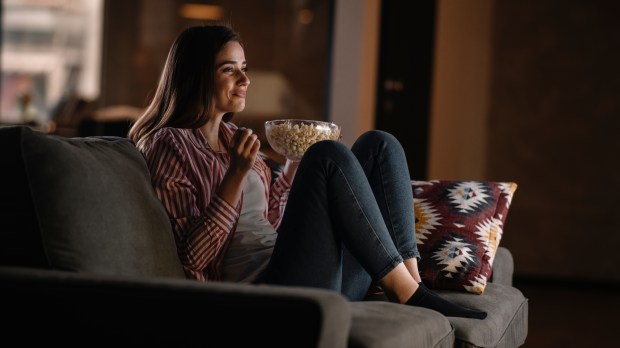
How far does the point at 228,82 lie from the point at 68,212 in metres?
0.68

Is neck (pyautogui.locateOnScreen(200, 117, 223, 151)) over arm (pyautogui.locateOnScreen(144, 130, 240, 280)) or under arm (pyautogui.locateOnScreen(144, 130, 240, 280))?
over

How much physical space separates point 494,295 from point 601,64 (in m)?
3.66

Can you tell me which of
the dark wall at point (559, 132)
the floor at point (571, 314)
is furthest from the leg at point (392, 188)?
Result: the dark wall at point (559, 132)

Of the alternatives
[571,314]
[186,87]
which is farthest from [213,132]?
[571,314]

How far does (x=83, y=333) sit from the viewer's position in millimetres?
1298

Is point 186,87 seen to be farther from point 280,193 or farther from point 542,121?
point 542,121

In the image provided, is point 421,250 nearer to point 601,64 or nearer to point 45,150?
point 45,150

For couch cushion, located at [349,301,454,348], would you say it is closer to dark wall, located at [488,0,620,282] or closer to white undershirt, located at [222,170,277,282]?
white undershirt, located at [222,170,277,282]

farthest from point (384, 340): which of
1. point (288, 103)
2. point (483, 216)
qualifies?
point (288, 103)

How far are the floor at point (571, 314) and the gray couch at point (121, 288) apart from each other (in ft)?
5.56

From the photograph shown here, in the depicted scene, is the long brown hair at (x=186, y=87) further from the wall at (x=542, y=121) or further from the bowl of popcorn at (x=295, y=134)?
the wall at (x=542, y=121)

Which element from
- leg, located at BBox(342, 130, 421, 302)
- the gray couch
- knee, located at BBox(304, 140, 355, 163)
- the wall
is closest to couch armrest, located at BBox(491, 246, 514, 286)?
the gray couch

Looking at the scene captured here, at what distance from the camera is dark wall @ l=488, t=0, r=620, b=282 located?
215 inches

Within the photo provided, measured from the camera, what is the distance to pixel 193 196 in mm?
1896
